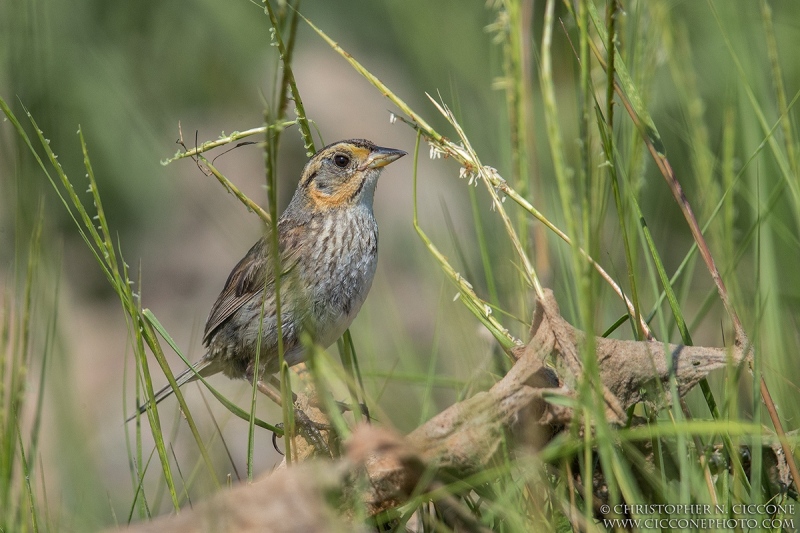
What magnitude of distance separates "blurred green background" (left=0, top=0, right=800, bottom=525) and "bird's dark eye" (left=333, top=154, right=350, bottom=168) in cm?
45

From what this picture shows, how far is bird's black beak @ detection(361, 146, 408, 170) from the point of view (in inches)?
144

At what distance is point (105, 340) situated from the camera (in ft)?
21.1

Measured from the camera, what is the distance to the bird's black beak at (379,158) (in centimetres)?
365

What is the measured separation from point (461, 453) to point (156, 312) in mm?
4846

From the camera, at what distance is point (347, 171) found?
148 inches

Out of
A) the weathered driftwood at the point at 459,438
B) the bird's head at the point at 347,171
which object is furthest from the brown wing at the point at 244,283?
the weathered driftwood at the point at 459,438

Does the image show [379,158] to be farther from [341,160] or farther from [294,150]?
[294,150]

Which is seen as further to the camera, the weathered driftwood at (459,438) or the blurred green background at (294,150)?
the blurred green background at (294,150)

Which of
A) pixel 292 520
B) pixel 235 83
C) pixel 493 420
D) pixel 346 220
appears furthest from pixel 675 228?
pixel 292 520

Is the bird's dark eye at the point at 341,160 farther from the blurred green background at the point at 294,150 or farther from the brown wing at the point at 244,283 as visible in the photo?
the blurred green background at the point at 294,150

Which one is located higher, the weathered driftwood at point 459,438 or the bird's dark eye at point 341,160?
the bird's dark eye at point 341,160

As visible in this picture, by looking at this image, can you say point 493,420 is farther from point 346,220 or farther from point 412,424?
point 346,220

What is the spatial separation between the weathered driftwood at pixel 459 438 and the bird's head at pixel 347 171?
5.78 feet

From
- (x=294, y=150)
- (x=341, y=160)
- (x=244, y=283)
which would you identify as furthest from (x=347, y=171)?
(x=294, y=150)
